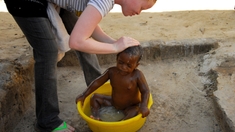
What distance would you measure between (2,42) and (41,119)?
1373 mm

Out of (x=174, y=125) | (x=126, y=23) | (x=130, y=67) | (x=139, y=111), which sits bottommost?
(x=126, y=23)

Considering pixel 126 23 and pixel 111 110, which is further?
pixel 126 23

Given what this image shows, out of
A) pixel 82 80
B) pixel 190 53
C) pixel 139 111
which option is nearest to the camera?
pixel 139 111

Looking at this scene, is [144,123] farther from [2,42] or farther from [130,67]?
[2,42]

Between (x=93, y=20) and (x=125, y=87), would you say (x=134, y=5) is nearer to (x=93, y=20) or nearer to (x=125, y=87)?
(x=93, y=20)

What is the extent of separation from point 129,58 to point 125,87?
0.93 feet

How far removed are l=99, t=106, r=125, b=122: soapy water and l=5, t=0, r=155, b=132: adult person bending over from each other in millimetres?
298

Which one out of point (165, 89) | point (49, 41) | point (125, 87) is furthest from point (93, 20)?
point (165, 89)

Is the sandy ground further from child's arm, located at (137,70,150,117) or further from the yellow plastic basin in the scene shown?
child's arm, located at (137,70,150,117)

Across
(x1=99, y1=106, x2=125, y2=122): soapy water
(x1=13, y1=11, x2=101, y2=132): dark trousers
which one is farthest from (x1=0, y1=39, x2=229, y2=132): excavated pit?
(x1=13, y1=11, x2=101, y2=132): dark trousers

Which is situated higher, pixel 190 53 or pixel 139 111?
pixel 139 111

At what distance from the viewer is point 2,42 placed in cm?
326

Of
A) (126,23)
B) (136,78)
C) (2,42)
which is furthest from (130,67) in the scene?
(126,23)

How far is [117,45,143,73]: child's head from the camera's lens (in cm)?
209
